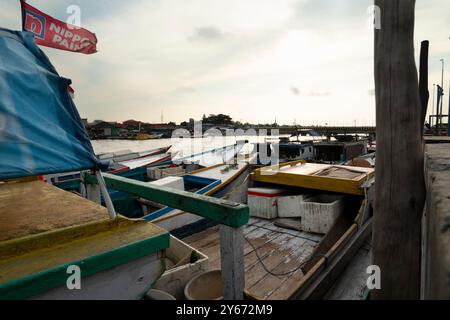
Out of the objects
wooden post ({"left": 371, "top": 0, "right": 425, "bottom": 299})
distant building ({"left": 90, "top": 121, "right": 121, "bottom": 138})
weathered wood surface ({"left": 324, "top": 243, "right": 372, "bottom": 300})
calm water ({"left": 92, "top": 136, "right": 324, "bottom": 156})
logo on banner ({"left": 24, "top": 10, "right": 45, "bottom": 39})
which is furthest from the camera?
distant building ({"left": 90, "top": 121, "right": 121, "bottom": 138})

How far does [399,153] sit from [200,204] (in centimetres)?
147

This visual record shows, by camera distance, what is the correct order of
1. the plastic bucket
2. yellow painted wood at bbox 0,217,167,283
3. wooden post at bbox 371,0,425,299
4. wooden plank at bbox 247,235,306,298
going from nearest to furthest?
yellow painted wood at bbox 0,217,167,283, wooden post at bbox 371,0,425,299, the plastic bucket, wooden plank at bbox 247,235,306,298

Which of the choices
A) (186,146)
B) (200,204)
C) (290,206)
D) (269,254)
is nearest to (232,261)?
(200,204)

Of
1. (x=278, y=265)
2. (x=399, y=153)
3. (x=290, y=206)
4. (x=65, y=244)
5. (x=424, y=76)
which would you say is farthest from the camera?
(x=290, y=206)

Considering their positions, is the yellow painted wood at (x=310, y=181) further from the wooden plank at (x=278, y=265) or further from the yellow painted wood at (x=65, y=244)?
the yellow painted wood at (x=65, y=244)

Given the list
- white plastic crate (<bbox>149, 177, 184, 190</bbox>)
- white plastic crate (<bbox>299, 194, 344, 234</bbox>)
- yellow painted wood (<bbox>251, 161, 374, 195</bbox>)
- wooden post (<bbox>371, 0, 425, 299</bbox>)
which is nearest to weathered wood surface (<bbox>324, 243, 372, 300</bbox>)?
white plastic crate (<bbox>299, 194, 344, 234</bbox>)

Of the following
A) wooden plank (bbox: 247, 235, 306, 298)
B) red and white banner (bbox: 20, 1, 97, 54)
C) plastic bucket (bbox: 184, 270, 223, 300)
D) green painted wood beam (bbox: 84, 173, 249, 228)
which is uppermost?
red and white banner (bbox: 20, 1, 97, 54)

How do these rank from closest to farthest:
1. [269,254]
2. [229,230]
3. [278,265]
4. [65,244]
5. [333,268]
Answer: [229,230]
[65,244]
[333,268]
[278,265]
[269,254]

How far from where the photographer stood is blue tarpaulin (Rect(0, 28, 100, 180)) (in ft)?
5.74

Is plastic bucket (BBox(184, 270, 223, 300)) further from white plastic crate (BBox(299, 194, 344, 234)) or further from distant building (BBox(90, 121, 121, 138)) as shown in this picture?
distant building (BBox(90, 121, 121, 138))

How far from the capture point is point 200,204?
5.79 ft

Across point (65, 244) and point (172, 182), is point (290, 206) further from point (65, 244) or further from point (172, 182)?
point (65, 244)

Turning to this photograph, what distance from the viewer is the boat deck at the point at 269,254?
4184 mm

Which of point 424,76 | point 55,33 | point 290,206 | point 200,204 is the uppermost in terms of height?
point 55,33
